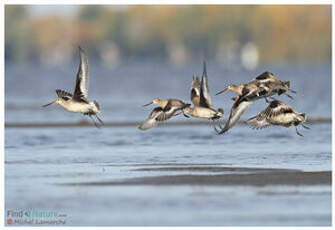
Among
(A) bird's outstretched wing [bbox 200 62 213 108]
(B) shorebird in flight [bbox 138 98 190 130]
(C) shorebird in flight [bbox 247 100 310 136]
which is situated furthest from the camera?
(B) shorebird in flight [bbox 138 98 190 130]

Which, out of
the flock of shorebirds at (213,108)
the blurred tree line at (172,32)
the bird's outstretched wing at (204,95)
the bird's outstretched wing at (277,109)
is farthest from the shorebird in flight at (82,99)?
the blurred tree line at (172,32)

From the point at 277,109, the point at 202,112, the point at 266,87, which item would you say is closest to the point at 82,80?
the point at 202,112

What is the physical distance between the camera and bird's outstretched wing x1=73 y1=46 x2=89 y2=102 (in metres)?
14.9

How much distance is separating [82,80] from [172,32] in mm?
100601

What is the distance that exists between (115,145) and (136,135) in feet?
6.04

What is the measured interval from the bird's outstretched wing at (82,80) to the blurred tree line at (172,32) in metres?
79.1

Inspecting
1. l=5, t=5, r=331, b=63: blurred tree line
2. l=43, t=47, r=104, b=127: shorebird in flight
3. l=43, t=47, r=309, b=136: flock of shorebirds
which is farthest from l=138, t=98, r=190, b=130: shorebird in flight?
l=5, t=5, r=331, b=63: blurred tree line

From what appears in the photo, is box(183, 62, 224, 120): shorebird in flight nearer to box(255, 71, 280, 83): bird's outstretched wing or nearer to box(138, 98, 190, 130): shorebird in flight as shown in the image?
box(138, 98, 190, 130): shorebird in flight

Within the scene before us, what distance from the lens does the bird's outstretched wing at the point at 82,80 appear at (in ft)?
48.7

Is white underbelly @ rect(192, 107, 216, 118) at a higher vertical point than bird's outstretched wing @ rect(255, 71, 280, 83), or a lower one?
lower

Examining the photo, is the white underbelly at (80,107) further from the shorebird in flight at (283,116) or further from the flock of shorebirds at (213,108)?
the shorebird in flight at (283,116)

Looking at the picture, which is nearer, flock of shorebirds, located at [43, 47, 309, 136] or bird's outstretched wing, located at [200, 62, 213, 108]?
flock of shorebirds, located at [43, 47, 309, 136]

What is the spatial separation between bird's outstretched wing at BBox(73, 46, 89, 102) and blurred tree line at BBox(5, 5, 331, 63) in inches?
3115

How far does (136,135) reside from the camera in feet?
66.5
